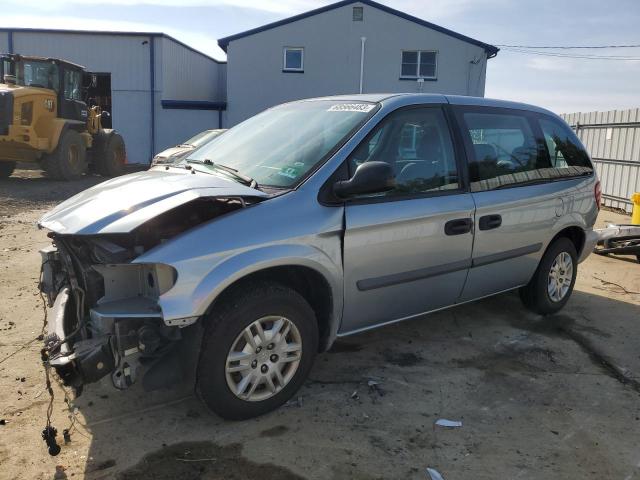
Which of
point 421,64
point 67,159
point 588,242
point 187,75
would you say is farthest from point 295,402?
point 187,75

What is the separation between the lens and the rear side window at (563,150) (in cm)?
489

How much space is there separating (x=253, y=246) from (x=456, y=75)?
2066 cm

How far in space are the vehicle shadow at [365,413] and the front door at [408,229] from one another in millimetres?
446

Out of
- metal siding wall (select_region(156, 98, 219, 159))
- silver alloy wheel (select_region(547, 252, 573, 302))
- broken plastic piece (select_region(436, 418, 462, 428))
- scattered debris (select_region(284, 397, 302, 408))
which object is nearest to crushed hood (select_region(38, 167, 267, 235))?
scattered debris (select_region(284, 397, 302, 408))

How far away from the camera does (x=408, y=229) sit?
3633mm

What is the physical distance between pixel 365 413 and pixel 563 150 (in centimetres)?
310

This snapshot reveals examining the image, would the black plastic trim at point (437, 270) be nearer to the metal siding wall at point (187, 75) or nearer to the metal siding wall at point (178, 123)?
the metal siding wall at point (178, 123)

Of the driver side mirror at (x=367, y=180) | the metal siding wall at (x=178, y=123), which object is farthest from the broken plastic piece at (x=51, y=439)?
the metal siding wall at (x=178, y=123)

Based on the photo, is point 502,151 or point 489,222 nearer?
point 489,222

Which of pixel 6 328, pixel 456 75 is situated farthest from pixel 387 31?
pixel 6 328

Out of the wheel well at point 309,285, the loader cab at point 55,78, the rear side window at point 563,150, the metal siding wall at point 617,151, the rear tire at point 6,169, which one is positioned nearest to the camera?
the wheel well at point 309,285

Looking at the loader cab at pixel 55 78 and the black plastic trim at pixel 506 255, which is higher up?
the loader cab at pixel 55 78

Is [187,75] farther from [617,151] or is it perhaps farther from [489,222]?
[489,222]

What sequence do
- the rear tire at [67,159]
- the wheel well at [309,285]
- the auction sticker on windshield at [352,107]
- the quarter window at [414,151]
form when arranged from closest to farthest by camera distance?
the wheel well at [309,285] < the quarter window at [414,151] < the auction sticker on windshield at [352,107] < the rear tire at [67,159]
